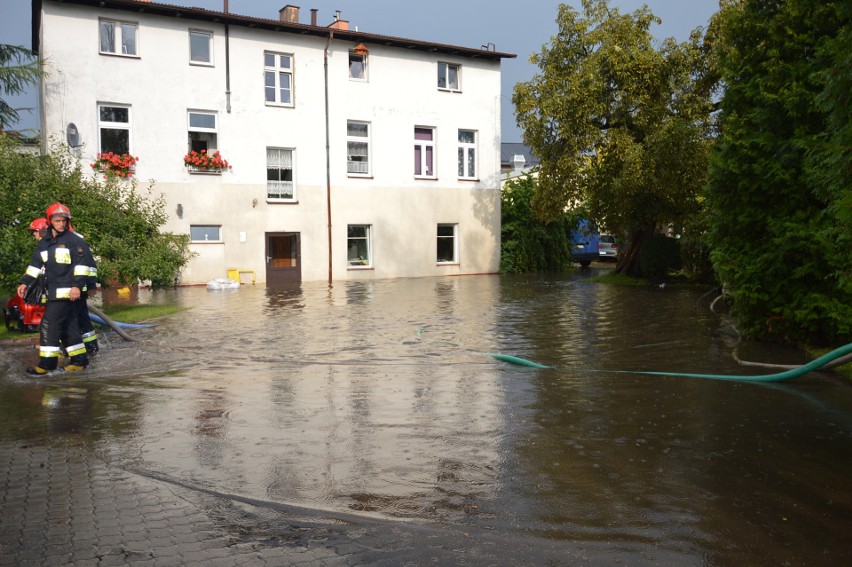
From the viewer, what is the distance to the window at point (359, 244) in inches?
1268

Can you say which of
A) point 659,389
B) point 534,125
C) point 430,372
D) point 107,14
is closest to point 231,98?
point 107,14

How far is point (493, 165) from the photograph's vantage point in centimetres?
3541

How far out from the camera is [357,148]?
32.2 m

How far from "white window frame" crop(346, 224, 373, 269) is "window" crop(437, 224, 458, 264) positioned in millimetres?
3566

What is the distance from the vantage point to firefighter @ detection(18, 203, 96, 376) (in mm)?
10023

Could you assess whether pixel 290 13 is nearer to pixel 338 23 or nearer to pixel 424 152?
pixel 338 23

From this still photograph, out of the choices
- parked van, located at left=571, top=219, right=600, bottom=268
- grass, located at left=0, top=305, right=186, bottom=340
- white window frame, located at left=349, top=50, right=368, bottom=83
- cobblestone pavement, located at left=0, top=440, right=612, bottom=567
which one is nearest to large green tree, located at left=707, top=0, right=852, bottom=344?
cobblestone pavement, located at left=0, top=440, right=612, bottom=567

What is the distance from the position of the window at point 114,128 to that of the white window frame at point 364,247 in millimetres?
8931

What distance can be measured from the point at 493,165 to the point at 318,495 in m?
31.1

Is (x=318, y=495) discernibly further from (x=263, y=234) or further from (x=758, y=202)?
(x=263, y=234)

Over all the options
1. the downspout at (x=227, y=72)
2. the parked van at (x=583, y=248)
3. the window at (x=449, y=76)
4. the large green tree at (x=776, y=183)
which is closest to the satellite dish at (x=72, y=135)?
the downspout at (x=227, y=72)

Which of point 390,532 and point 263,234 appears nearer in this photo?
point 390,532

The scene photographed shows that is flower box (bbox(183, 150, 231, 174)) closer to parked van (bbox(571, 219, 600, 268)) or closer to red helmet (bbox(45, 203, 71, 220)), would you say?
red helmet (bbox(45, 203, 71, 220))

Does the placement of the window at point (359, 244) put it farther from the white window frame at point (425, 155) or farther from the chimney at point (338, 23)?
the chimney at point (338, 23)
